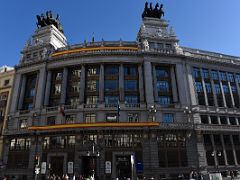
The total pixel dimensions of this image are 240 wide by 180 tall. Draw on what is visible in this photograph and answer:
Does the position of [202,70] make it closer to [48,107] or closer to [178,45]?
[178,45]

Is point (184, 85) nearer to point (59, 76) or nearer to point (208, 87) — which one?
point (208, 87)

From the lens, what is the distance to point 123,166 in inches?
1731

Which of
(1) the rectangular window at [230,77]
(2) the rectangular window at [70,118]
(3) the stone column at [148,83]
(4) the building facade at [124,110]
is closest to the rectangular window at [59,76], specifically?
(4) the building facade at [124,110]

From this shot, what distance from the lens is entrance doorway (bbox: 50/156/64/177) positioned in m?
44.7

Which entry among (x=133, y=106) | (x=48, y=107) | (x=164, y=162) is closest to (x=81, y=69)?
(x=48, y=107)

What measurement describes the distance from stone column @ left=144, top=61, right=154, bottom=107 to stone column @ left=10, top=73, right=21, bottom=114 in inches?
1295

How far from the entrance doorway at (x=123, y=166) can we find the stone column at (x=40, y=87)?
22846mm

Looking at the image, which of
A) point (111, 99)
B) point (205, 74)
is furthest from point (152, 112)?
point (205, 74)

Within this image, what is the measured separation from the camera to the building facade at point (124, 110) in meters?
44.2

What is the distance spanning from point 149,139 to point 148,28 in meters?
32.6

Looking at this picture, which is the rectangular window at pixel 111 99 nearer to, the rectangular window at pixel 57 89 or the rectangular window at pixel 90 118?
the rectangular window at pixel 90 118

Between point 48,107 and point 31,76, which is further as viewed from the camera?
point 31,76

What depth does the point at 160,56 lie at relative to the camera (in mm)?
54469

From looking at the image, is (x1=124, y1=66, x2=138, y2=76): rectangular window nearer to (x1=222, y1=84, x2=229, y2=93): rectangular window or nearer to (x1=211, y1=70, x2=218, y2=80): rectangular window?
(x1=211, y1=70, x2=218, y2=80): rectangular window
